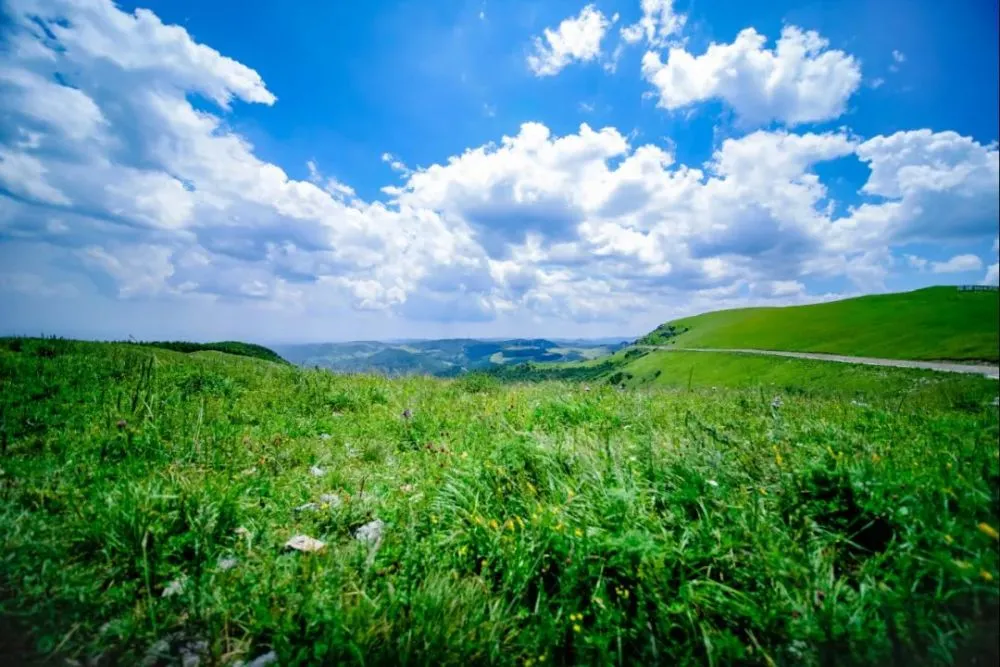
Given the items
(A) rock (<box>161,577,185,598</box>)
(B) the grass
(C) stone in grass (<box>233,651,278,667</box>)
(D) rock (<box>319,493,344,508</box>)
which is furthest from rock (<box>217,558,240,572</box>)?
(D) rock (<box>319,493,344,508</box>)

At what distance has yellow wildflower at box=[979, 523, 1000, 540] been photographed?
249cm

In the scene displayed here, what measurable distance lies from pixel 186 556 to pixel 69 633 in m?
0.94

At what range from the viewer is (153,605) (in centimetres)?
298

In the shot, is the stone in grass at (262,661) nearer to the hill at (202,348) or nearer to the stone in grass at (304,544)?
the stone in grass at (304,544)

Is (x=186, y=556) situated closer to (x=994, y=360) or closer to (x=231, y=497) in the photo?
(x=231, y=497)

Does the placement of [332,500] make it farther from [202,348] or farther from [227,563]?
[202,348]

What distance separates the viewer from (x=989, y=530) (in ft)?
8.32

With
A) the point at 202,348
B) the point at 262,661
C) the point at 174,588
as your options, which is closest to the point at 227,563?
the point at 174,588

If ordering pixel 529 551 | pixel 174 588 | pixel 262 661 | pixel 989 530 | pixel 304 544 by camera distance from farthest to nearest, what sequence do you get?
pixel 304 544 < pixel 529 551 < pixel 174 588 < pixel 262 661 < pixel 989 530

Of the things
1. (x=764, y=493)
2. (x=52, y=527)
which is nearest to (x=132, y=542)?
(x=52, y=527)

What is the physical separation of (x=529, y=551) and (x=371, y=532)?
169 centimetres

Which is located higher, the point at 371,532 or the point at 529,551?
the point at 529,551

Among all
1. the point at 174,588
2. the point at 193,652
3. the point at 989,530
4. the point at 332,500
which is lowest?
Result: the point at 193,652

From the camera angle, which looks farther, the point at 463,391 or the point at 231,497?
the point at 463,391
